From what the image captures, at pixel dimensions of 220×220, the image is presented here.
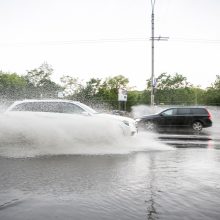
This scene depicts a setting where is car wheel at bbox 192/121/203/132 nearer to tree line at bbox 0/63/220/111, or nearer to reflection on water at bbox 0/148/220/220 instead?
reflection on water at bbox 0/148/220/220


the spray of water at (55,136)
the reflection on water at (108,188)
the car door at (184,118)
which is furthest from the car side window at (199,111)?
the reflection on water at (108,188)

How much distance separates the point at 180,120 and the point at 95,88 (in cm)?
5792

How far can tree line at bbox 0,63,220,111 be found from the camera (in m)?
73.3

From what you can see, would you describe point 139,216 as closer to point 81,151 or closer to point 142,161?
point 142,161

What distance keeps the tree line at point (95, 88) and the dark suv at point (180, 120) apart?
121ft

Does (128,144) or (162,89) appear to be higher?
(162,89)

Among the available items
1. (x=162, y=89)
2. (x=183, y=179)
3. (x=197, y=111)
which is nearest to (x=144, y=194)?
(x=183, y=179)

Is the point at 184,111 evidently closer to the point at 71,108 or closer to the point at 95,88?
the point at 71,108

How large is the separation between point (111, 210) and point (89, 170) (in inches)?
105

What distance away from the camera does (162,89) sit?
250 ft

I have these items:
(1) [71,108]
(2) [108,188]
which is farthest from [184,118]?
(2) [108,188]

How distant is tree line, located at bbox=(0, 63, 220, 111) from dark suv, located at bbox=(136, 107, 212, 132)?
36734mm

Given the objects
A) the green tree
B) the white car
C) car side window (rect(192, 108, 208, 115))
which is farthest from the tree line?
the white car

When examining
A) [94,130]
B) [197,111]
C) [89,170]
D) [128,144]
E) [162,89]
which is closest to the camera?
[89,170]
